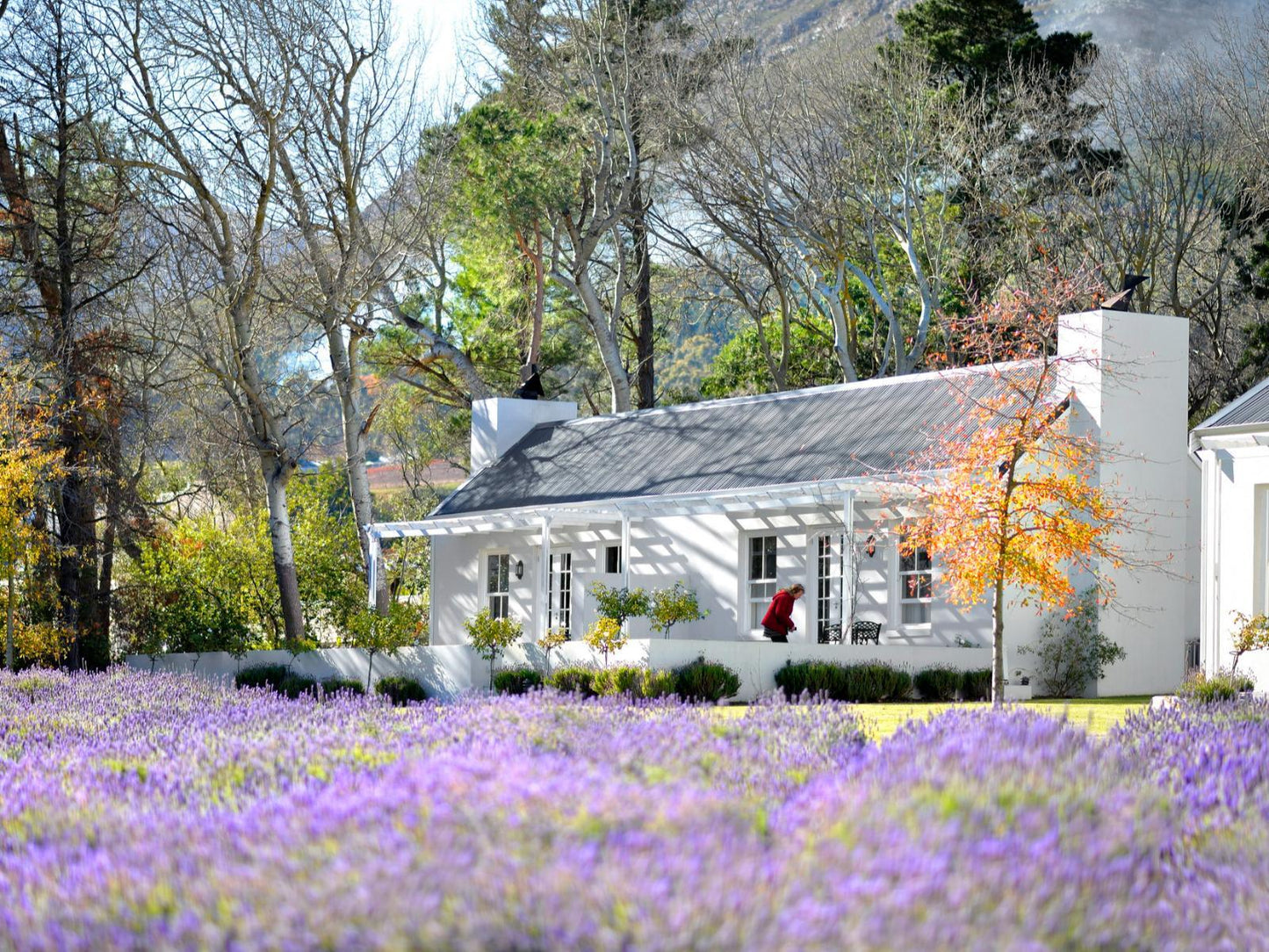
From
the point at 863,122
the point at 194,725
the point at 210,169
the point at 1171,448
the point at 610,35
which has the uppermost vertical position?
the point at 610,35

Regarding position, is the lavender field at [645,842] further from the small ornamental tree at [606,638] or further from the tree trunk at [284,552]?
the tree trunk at [284,552]

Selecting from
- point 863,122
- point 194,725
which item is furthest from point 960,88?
point 194,725

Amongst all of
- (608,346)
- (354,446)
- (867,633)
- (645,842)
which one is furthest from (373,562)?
(645,842)

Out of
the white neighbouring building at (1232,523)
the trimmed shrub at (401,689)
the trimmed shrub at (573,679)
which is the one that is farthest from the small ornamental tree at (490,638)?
the white neighbouring building at (1232,523)

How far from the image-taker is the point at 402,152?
28781 millimetres

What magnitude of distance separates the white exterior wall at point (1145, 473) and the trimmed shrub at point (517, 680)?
749 centimetres

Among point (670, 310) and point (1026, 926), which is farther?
point (670, 310)

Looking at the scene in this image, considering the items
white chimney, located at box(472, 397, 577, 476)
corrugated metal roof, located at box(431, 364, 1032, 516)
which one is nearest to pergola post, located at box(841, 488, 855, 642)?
corrugated metal roof, located at box(431, 364, 1032, 516)

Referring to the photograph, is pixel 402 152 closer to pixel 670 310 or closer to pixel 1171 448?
pixel 1171 448

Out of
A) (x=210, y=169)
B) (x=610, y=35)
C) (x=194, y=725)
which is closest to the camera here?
(x=194, y=725)

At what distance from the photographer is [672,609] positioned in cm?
2142

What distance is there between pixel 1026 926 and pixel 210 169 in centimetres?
2617

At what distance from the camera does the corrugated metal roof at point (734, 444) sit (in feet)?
67.3

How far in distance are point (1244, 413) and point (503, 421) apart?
16034mm
